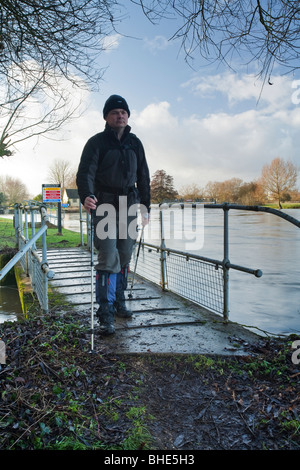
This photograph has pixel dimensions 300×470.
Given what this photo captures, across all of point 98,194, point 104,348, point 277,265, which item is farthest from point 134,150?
point 277,265

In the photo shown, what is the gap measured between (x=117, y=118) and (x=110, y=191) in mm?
706

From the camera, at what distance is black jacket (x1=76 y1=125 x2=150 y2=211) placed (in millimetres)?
3498

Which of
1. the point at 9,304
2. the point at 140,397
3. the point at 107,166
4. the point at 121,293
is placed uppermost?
the point at 107,166

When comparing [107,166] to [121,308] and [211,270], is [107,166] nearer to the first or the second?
[121,308]

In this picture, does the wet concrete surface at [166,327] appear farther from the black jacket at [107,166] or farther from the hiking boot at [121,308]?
the black jacket at [107,166]

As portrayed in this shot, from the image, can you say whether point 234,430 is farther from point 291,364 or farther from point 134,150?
point 134,150

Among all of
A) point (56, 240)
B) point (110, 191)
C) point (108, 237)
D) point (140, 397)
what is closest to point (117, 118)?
point (110, 191)

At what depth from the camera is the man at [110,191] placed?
3531mm

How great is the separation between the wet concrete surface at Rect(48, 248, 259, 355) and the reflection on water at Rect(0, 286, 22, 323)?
1999 millimetres

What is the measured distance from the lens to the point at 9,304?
808cm

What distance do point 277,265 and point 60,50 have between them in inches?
397

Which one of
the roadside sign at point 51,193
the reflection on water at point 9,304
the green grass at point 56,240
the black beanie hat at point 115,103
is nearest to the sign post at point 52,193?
the roadside sign at point 51,193

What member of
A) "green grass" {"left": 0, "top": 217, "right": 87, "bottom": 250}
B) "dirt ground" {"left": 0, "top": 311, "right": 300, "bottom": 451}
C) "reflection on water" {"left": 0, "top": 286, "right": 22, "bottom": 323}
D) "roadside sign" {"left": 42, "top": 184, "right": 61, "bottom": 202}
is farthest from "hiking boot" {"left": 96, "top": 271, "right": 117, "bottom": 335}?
"roadside sign" {"left": 42, "top": 184, "right": 61, "bottom": 202}

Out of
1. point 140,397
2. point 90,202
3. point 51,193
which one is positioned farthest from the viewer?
point 51,193
